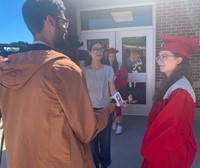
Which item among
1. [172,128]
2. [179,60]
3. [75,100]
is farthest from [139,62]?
[75,100]

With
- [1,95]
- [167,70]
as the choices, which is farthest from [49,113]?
[167,70]

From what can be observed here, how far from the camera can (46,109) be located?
1250 millimetres

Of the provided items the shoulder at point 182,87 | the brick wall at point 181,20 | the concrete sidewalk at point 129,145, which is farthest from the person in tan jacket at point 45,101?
the brick wall at point 181,20

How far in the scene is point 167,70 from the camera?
80.3 inches

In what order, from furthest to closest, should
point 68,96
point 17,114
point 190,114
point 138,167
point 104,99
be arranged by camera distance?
point 138,167 → point 104,99 → point 190,114 → point 17,114 → point 68,96

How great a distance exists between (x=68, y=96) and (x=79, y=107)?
97 mm

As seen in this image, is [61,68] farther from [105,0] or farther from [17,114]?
[105,0]

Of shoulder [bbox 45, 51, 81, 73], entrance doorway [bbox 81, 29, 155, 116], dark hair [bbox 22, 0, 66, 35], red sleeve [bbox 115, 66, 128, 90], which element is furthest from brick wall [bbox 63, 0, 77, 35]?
shoulder [bbox 45, 51, 81, 73]

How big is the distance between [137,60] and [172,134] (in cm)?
441

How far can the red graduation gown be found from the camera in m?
1.67

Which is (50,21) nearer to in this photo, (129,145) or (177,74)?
(177,74)

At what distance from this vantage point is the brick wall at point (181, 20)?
536cm

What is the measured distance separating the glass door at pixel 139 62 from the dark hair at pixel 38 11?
4.68 metres

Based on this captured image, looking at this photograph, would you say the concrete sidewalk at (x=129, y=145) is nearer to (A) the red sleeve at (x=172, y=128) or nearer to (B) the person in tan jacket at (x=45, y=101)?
(A) the red sleeve at (x=172, y=128)
